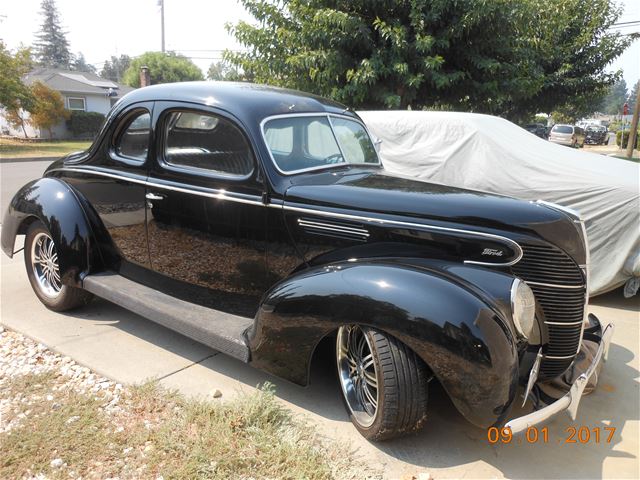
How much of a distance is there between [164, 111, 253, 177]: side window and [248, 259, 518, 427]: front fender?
3.57 feet

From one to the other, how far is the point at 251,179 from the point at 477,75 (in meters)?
7.72

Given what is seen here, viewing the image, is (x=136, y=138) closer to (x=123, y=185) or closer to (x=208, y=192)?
(x=123, y=185)

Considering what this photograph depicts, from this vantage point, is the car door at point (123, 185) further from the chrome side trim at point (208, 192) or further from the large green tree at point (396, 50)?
the large green tree at point (396, 50)

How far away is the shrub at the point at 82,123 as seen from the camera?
29.2m

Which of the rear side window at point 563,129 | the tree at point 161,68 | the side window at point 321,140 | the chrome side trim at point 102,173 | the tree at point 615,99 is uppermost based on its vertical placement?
the tree at point 615,99

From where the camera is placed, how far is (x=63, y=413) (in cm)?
278

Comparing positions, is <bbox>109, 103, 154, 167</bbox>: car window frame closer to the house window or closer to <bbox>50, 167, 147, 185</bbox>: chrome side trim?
<bbox>50, 167, 147, 185</bbox>: chrome side trim

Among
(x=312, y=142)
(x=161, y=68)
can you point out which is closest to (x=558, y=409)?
(x=312, y=142)

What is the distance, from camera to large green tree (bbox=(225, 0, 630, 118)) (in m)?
8.44

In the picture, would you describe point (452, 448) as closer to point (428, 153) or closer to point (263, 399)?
point (263, 399)

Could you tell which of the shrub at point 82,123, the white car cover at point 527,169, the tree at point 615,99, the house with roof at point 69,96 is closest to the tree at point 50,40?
the house with roof at point 69,96

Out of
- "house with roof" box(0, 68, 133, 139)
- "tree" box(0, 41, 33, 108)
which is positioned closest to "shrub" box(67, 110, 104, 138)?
"house with roof" box(0, 68, 133, 139)

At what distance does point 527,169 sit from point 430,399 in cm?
298

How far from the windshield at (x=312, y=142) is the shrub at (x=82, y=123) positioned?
1143 inches
